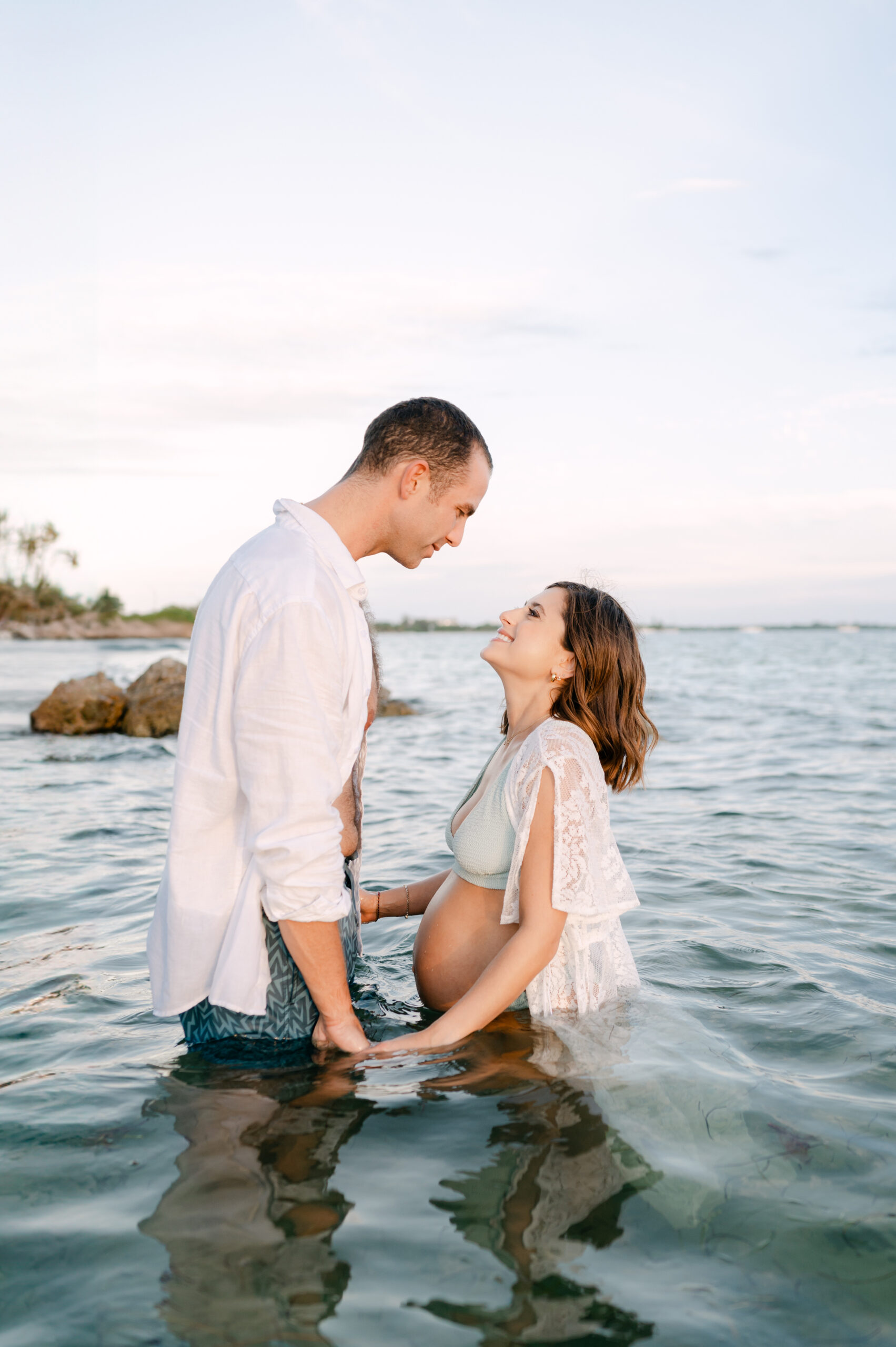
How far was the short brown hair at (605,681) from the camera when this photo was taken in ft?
12.3

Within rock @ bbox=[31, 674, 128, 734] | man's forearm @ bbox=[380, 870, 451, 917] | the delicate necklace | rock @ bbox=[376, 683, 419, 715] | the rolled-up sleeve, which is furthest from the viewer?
rock @ bbox=[376, 683, 419, 715]

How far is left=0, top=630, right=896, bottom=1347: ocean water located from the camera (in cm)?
229

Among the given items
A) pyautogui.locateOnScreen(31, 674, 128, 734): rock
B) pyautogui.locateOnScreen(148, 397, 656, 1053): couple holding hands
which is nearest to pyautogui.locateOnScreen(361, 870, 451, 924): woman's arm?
pyautogui.locateOnScreen(148, 397, 656, 1053): couple holding hands

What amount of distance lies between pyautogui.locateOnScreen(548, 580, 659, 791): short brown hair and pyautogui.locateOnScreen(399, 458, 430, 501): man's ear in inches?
31.4

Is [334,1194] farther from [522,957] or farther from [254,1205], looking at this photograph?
[522,957]

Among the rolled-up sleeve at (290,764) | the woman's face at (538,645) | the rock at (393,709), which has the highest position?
the woman's face at (538,645)

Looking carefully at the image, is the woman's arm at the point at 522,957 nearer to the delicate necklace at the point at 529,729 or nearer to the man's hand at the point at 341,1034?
the man's hand at the point at 341,1034

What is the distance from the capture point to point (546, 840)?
3.38 m

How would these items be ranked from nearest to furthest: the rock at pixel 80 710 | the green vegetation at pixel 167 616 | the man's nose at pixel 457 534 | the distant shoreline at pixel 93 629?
the man's nose at pixel 457 534
the rock at pixel 80 710
the distant shoreline at pixel 93 629
the green vegetation at pixel 167 616

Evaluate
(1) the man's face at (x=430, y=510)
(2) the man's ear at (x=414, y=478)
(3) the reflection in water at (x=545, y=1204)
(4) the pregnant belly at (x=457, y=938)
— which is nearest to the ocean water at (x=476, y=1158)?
(3) the reflection in water at (x=545, y=1204)

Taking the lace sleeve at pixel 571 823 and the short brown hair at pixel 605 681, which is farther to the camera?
the short brown hair at pixel 605 681

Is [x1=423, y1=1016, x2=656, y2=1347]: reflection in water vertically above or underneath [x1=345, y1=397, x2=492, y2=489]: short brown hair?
underneath

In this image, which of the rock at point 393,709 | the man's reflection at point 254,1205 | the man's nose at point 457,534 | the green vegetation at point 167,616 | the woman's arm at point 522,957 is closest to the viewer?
the man's reflection at point 254,1205

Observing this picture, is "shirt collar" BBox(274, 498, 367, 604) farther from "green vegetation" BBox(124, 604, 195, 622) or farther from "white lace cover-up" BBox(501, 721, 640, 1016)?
"green vegetation" BBox(124, 604, 195, 622)
